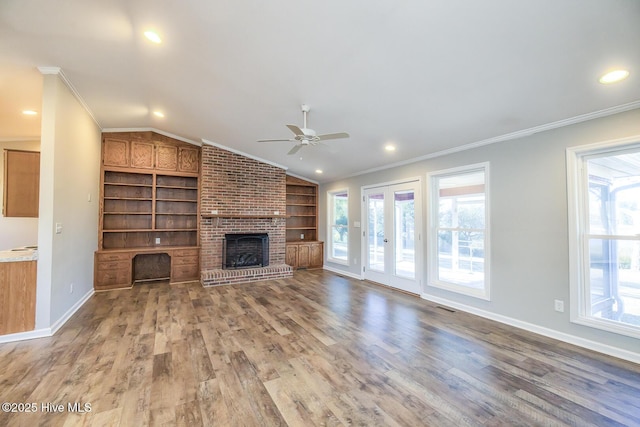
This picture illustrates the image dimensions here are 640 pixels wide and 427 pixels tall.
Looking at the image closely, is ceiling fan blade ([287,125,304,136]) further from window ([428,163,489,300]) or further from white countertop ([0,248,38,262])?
white countertop ([0,248,38,262])

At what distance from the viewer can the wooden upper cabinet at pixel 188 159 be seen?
6.07 m

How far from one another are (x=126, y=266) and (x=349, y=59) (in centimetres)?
543

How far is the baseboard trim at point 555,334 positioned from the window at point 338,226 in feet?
9.86

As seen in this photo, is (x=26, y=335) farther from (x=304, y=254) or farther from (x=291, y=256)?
(x=304, y=254)

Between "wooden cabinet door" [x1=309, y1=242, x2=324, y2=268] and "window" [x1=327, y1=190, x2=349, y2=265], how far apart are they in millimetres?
261

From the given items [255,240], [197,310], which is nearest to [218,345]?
[197,310]

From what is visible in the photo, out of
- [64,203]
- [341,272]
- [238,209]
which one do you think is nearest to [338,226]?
[341,272]

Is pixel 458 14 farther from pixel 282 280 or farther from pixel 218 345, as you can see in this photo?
pixel 282 280

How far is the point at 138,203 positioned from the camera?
592 cm

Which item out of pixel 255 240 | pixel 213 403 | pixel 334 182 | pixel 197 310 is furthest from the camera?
pixel 334 182

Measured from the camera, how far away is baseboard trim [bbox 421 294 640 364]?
266cm

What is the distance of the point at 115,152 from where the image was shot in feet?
18.0

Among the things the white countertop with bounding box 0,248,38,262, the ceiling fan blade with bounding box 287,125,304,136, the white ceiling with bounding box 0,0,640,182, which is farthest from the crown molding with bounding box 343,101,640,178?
the white countertop with bounding box 0,248,38,262

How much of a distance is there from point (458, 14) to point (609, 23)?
0.97m
